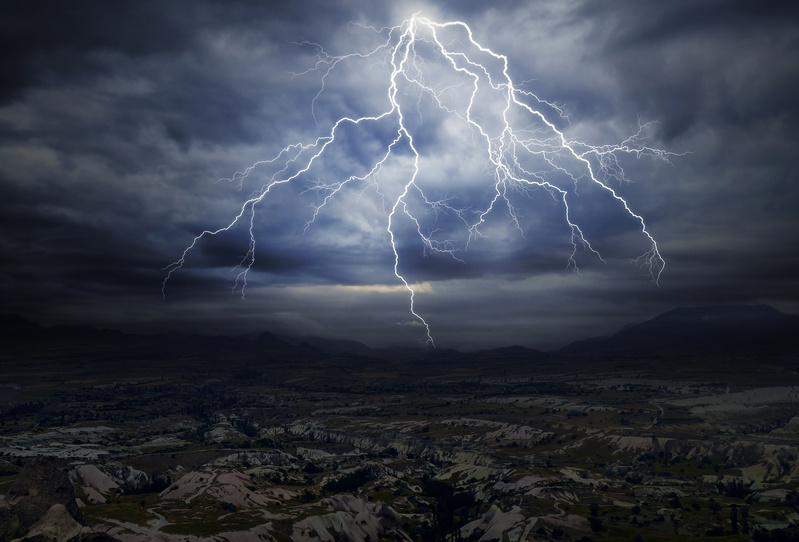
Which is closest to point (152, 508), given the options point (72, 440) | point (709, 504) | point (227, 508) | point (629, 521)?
point (227, 508)

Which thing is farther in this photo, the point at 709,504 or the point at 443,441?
the point at 443,441

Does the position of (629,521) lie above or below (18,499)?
below

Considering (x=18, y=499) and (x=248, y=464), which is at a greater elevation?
(x=18, y=499)

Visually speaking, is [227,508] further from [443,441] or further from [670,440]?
[670,440]

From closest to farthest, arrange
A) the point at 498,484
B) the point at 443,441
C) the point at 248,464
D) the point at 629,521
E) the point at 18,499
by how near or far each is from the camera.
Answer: the point at 18,499
the point at 629,521
the point at 498,484
the point at 248,464
the point at 443,441

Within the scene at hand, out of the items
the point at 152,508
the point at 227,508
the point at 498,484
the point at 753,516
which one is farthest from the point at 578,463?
the point at 152,508

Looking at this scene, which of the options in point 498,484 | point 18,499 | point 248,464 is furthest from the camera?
point 248,464

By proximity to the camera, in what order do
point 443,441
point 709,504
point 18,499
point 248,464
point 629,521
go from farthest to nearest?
point 443,441 → point 248,464 → point 709,504 → point 629,521 → point 18,499

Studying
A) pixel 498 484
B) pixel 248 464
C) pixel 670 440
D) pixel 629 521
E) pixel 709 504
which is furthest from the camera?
pixel 670 440

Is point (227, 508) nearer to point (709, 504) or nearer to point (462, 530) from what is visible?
point (462, 530)

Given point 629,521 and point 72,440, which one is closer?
point 629,521
